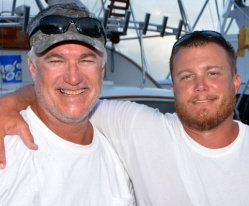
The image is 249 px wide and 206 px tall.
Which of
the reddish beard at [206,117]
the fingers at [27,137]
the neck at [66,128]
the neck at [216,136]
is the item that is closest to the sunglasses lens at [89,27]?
the neck at [66,128]

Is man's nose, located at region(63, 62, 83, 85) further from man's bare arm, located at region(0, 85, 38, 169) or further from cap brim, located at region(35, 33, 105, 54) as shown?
man's bare arm, located at region(0, 85, 38, 169)

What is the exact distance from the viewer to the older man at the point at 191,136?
5.13ft

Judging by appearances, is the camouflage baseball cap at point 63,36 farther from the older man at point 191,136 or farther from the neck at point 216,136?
the neck at point 216,136

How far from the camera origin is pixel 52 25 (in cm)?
146

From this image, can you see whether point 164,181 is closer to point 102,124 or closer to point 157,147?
point 157,147

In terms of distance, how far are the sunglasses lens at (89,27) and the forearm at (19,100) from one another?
0.53m

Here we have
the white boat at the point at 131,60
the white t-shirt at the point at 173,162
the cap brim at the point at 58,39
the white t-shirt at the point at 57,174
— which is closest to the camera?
the white t-shirt at the point at 57,174

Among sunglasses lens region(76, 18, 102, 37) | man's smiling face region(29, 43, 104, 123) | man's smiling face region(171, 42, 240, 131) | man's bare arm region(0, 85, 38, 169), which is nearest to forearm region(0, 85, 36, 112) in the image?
man's bare arm region(0, 85, 38, 169)

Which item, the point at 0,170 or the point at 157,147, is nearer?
the point at 0,170

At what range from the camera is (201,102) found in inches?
67.4

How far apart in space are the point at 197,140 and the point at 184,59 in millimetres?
525

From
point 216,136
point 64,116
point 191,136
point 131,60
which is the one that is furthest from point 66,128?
point 131,60

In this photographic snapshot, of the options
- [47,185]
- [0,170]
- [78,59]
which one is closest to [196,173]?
[47,185]

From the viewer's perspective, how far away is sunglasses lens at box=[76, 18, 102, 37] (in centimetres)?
153
